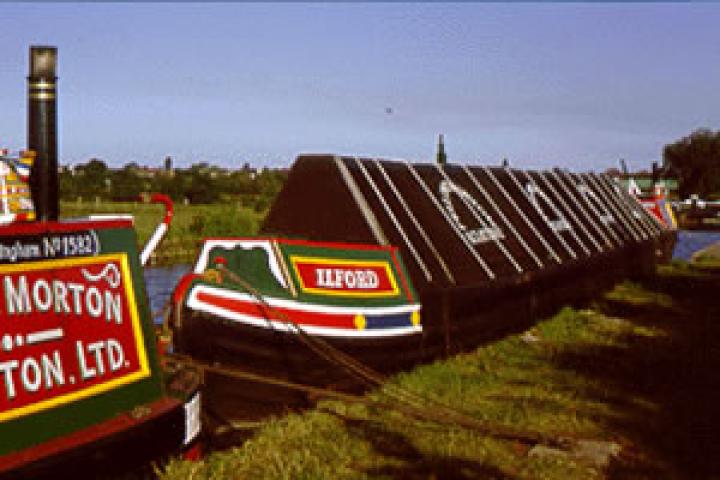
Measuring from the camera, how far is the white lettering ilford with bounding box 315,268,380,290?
9.99 meters

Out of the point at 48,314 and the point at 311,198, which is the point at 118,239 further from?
the point at 311,198

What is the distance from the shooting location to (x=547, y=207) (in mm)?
18984

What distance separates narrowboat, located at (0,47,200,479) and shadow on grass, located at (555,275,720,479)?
4115 millimetres

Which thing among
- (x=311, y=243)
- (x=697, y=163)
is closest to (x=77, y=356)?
(x=311, y=243)

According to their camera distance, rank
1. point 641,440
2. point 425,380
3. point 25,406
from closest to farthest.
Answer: point 25,406
point 641,440
point 425,380

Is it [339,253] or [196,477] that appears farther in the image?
[339,253]

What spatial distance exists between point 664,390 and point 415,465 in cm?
459

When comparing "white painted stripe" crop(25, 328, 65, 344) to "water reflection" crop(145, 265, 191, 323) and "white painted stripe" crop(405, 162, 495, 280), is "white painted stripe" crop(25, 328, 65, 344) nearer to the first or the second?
"white painted stripe" crop(405, 162, 495, 280)

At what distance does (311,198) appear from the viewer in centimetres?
1212

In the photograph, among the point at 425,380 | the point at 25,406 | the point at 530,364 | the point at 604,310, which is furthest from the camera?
the point at 604,310

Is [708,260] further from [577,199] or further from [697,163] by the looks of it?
[697,163]

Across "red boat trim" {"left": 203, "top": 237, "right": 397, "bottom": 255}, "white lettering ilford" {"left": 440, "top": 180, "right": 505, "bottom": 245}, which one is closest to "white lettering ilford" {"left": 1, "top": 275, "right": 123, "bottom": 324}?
"red boat trim" {"left": 203, "top": 237, "right": 397, "bottom": 255}

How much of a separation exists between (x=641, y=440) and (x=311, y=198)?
6231mm

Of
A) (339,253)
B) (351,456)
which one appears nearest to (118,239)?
(351,456)
